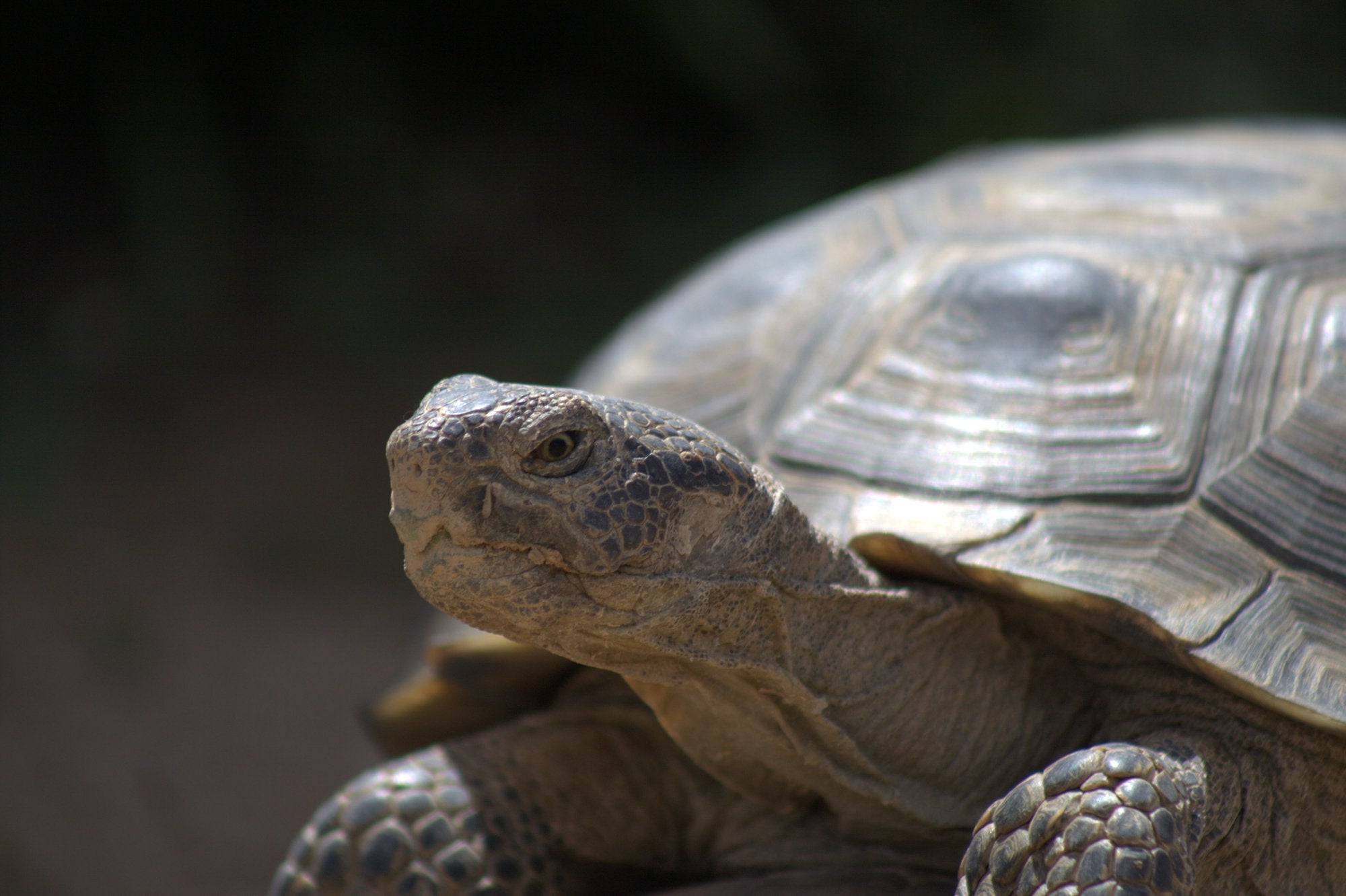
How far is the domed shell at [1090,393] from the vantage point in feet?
Result: 6.64

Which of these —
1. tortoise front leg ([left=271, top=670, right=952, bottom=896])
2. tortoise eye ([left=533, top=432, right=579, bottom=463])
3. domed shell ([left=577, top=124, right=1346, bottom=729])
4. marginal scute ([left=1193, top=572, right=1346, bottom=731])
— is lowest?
tortoise front leg ([left=271, top=670, right=952, bottom=896])

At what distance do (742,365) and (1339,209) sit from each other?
1.38 meters

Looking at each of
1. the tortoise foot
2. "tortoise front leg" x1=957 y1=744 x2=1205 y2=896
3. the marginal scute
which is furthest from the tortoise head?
the marginal scute

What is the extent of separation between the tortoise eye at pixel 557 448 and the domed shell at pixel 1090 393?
65cm

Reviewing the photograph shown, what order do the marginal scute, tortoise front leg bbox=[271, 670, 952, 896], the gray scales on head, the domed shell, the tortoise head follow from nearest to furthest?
the tortoise head < the gray scales on head < the marginal scute < the domed shell < tortoise front leg bbox=[271, 670, 952, 896]

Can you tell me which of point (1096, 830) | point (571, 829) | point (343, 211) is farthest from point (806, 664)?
point (343, 211)

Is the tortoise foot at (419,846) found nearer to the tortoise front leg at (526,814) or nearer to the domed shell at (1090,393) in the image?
the tortoise front leg at (526,814)

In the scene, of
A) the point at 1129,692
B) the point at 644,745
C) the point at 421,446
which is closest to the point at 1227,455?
the point at 1129,692

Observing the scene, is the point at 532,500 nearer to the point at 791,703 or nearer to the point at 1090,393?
the point at 791,703

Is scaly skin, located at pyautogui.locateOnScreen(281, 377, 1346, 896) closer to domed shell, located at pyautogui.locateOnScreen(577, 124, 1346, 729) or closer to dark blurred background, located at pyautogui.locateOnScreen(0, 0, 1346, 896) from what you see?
domed shell, located at pyautogui.locateOnScreen(577, 124, 1346, 729)

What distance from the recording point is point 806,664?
2.03 meters

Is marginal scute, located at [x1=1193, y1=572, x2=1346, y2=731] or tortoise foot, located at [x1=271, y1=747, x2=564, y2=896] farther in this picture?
tortoise foot, located at [x1=271, y1=747, x2=564, y2=896]

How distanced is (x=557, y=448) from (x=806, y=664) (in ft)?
2.03

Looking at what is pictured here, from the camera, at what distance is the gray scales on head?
1.78 m
